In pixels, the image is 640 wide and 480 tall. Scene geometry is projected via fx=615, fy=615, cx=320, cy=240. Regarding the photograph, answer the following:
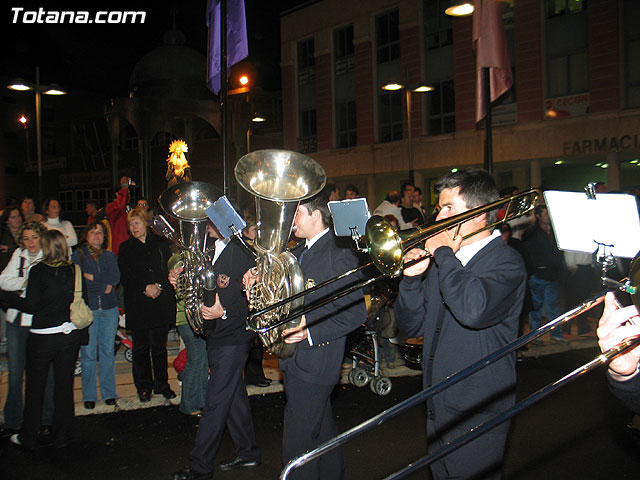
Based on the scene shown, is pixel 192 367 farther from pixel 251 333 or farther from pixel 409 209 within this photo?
pixel 409 209

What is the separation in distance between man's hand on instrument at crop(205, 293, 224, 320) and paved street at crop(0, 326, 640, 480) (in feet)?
4.17

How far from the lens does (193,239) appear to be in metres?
4.91

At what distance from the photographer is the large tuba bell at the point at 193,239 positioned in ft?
15.4

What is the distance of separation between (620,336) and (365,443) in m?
3.87

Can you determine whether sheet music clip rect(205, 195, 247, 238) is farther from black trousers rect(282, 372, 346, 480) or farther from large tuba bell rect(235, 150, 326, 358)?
black trousers rect(282, 372, 346, 480)

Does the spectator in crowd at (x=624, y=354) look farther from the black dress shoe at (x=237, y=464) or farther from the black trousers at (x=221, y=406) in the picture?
the black dress shoe at (x=237, y=464)

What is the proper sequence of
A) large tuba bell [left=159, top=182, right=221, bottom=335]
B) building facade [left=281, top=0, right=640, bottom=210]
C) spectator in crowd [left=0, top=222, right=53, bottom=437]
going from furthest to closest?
building facade [left=281, top=0, right=640, bottom=210]
spectator in crowd [left=0, top=222, right=53, bottom=437]
large tuba bell [left=159, top=182, right=221, bottom=335]

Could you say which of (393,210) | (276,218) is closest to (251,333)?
(276,218)

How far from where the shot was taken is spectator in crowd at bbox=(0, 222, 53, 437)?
5613mm

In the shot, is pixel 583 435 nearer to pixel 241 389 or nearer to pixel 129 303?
pixel 241 389

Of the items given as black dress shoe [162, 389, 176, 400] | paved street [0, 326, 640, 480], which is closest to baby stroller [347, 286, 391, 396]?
paved street [0, 326, 640, 480]

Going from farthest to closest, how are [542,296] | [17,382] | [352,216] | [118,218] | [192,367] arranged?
[542,296] < [118,218] < [192,367] < [17,382] < [352,216]

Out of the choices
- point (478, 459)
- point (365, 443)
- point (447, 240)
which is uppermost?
point (447, 240)

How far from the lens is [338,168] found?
26.1m
